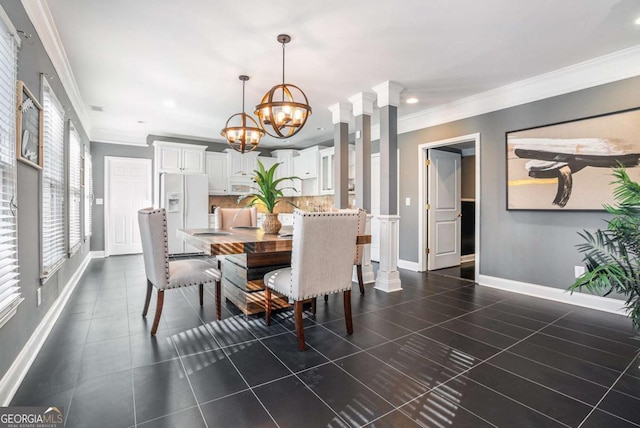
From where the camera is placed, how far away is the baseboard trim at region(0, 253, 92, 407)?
1.63m

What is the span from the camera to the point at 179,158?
6.35m

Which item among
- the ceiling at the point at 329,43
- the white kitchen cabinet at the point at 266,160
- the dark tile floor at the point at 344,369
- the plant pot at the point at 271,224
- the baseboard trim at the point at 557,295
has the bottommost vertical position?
the dark tile floor at the point at 344,369

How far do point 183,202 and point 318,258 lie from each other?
4733 millimetres

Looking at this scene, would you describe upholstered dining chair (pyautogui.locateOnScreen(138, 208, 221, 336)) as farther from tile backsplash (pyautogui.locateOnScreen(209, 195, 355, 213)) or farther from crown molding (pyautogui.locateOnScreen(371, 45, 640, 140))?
tile backsplash (pyautogui.locateOnScreen(209, 195, 355, 213))

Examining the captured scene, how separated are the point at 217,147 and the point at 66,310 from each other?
4.73 metres

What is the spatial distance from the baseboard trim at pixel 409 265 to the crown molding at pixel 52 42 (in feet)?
16.5

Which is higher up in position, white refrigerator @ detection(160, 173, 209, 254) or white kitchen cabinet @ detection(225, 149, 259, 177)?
white kitchen cabinet @ detection(225, 149, 259, 177)

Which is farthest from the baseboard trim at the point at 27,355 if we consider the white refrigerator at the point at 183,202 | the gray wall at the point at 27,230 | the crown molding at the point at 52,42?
the white refrigerator at the point at 183,202

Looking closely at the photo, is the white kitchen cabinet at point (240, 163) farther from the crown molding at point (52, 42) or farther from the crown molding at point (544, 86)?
the crown molding at point (544, 86)

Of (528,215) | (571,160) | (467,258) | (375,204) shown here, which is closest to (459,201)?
(467,258)

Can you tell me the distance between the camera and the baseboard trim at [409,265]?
5.07 meters

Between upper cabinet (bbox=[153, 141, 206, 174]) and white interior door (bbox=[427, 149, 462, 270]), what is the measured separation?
450 centimetres

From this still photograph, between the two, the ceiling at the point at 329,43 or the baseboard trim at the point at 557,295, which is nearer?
the ceiling at the point at 329,43

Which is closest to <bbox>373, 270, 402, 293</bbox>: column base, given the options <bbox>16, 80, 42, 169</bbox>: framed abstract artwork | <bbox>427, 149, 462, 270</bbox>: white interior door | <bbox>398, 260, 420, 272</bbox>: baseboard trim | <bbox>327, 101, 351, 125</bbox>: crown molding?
<bbox>398, 260, 420, 272</bbox>: baseboard trim
